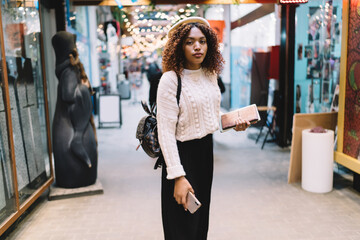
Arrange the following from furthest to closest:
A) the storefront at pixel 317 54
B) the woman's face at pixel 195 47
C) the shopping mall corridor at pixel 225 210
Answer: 1. the storefront at pixel 317 54
2. the shopping mall corridor at pixel 225 210
3. the woman's face at pixel 195 47

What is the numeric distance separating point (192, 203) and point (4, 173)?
6.73 feet

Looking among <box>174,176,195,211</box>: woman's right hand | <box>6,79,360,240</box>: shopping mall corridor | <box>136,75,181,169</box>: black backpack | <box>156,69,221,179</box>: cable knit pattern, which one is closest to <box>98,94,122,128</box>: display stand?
<box>6,79,360,240</box>: shopping mall corridor

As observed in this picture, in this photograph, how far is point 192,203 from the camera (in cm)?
169

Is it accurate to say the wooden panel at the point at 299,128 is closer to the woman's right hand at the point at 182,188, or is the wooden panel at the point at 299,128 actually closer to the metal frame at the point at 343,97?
the metal frame at the point at 343,97

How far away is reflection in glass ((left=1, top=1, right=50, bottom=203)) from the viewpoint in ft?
11.4

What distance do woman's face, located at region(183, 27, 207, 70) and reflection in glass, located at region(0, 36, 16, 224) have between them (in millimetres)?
1904

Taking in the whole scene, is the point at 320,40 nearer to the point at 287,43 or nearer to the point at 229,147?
the point at 287,43

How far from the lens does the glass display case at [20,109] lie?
3.03 metres

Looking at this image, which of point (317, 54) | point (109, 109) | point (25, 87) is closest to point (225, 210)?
point (25, 87)

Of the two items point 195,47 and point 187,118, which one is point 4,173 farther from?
point 195,47

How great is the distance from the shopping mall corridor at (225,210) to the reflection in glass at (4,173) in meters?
0.29

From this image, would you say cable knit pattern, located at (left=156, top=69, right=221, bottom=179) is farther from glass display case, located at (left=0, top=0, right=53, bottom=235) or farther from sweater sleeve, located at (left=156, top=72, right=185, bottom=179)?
glass display case, located at (left=0, top=0, right=53, bottom=235)

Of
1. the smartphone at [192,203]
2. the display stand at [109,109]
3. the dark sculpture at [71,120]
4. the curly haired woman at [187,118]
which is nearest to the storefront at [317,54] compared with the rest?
the dark sculpture at [71,120]

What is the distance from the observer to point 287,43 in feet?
19.3
